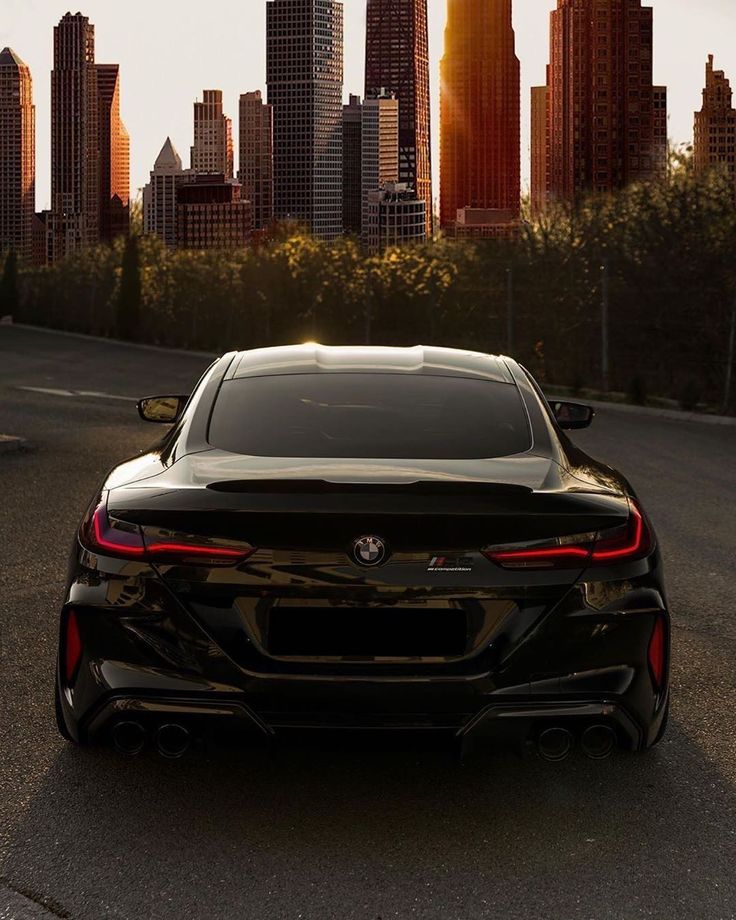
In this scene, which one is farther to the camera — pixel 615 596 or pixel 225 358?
pixel 225 358

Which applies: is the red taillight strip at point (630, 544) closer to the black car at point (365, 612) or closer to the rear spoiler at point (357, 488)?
the black car at point (365, 612)

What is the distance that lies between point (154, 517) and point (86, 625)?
1.28 feet

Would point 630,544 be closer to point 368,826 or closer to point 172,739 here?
point 368,826

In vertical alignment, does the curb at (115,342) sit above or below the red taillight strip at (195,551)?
above

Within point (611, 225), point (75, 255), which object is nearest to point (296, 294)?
point (611, 225)

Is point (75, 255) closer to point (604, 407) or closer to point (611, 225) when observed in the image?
point (611, 225)

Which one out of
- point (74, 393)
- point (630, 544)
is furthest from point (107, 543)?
point (74, 393)

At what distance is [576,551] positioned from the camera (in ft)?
13.9

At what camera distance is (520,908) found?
3729mm

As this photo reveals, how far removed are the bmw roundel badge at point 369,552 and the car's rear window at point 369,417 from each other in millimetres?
602

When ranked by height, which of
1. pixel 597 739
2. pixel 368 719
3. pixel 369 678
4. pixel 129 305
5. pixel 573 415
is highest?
pixel 129 305

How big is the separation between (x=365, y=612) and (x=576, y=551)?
0.64 meters

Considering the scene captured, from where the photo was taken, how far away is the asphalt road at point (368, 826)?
3.79 m

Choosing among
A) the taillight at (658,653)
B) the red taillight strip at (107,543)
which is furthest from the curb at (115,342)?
the taillight at (658,653)
